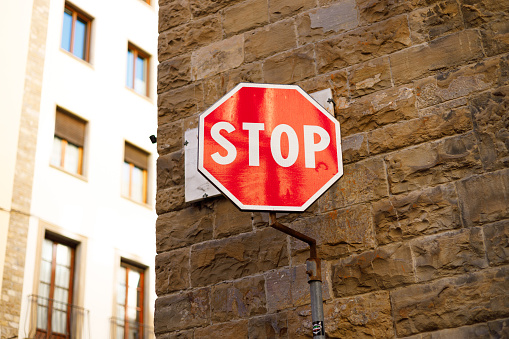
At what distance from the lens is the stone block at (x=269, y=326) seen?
193 inches

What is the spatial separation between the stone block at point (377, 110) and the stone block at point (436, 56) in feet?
0.38

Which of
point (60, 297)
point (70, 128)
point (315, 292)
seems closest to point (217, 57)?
point (315, 292)

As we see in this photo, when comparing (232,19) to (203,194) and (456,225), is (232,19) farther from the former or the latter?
(456,225)

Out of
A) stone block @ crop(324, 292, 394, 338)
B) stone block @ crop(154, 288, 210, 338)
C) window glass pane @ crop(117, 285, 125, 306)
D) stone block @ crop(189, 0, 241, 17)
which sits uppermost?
window glass pane @ crop(117, 285, 125, 306)

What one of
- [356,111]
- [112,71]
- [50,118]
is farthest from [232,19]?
[112,71]

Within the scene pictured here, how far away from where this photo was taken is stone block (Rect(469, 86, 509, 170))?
4680mm

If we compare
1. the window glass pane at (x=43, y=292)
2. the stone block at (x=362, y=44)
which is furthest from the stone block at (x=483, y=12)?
the window glass pane at (x=43, y=292)

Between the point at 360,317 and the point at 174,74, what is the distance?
2.64 m

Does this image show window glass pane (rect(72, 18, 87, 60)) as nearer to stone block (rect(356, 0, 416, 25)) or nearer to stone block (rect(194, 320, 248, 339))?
stone block (rect(356, 0, 416, 25))

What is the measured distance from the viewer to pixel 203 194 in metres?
5.62

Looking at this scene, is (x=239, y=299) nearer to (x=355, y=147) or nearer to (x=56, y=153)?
(x=355, y=147)

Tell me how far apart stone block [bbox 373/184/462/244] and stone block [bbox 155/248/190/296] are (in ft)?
4.72

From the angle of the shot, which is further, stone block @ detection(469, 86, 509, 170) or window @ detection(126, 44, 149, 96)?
window @ detection(126, 44, 149, 96)

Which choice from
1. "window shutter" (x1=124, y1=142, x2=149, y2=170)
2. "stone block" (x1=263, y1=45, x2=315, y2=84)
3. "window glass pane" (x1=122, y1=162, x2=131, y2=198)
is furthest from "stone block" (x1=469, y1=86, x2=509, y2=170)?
"window shutter" (x1=124, y1=142, x2=149, y2=170)
